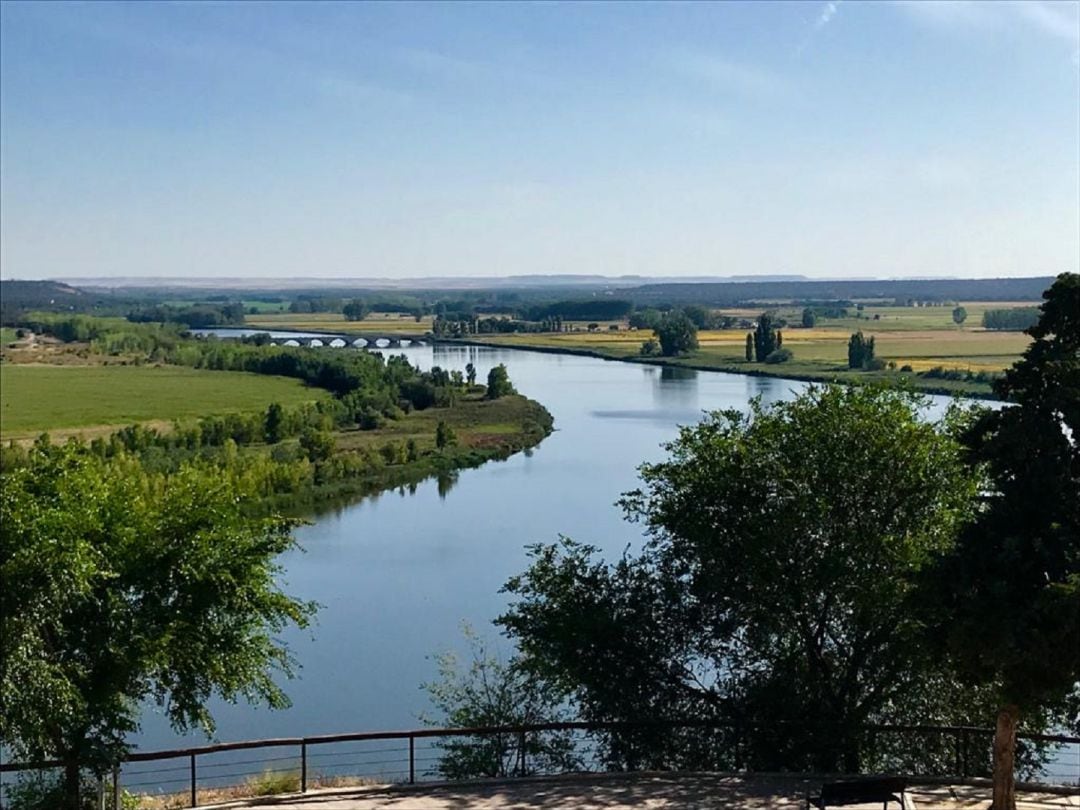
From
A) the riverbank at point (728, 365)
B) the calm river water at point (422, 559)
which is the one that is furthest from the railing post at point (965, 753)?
the riverbank at point (728, 365)

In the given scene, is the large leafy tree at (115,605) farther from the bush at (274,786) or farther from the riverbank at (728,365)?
the riverbank at (728,365)

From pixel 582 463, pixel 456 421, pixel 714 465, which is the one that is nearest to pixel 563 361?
pixel 456 421

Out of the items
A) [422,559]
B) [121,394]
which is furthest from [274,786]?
[121,394]

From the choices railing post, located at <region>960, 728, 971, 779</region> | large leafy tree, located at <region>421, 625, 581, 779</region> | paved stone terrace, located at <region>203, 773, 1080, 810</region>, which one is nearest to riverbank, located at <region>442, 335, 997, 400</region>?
large leafy tree, located at <region>421, 625, 581, 779</region>

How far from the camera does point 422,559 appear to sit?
36312 millimetres

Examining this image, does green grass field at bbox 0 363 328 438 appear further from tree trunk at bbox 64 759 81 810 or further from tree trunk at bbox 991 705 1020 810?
tree trunk at bbox 991 705 1020 810

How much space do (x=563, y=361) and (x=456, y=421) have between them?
→ 187ft

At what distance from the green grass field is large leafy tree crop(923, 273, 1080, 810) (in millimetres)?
60518

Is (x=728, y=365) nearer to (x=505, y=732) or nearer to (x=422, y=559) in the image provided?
(x=422, y=559)

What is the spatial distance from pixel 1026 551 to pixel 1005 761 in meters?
1.77

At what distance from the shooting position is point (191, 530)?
33.1 feet

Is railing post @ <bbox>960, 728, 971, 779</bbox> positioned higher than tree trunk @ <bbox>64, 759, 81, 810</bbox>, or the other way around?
tree trunk @ <bbox>64, 759, 81, 810</bbox>

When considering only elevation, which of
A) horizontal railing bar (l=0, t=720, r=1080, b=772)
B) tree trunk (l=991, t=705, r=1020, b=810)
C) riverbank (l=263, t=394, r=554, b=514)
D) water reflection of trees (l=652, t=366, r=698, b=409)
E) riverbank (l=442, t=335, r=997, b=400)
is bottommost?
riverbank (l=263, t=394, r=554, b=514)

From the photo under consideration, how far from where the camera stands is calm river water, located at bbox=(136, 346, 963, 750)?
22.4 meters
